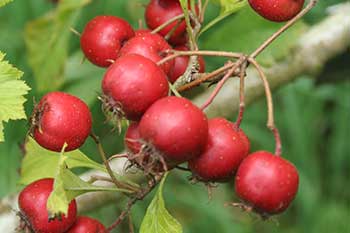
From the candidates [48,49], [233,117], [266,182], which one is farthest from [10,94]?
[233,117]

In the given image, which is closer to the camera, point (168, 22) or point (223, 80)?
point (223, 80)

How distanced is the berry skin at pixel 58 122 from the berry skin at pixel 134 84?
9cm

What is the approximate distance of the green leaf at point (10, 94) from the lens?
3.94 feet

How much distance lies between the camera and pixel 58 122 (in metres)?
1.22

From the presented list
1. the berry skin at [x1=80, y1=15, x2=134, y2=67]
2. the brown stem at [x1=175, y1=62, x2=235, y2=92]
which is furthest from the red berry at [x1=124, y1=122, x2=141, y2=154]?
the berry skin at [x1=80, y1=15, x2=134, y2=67]

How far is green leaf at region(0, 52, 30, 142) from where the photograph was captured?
47.3 inches

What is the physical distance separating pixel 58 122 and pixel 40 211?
166 mm

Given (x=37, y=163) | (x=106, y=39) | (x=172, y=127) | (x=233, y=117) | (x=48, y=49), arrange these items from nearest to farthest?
1. (x=172, y=127)
2. (x=106, y=39)
3. (x=37, y=163)
4. (x=48, y=49)
5. (x=233, y=117)

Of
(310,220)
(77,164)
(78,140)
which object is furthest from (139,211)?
(78,140)

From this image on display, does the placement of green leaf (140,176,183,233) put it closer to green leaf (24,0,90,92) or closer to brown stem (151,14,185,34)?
brown stem (151,14,185,34)

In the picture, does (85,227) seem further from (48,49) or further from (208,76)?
(48,49)

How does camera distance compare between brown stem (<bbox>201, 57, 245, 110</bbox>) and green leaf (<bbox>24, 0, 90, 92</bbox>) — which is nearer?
brown stem (<bbox>201, 57, 245, 110</bbox>)

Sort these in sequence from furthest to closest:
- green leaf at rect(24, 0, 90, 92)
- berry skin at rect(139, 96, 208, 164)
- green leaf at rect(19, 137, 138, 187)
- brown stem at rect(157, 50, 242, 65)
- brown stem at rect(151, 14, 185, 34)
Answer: green leaf at rect(24, 0, 90, 92) → green leaf at rect(19, 137, 138, 187) → brown stem at rect(151, 14, 185, 34) → brown stem at rect(157, 50, 242, 65) → berry skin at rect(139, 96, 208, 164)

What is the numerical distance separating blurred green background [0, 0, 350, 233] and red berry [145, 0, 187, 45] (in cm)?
24
